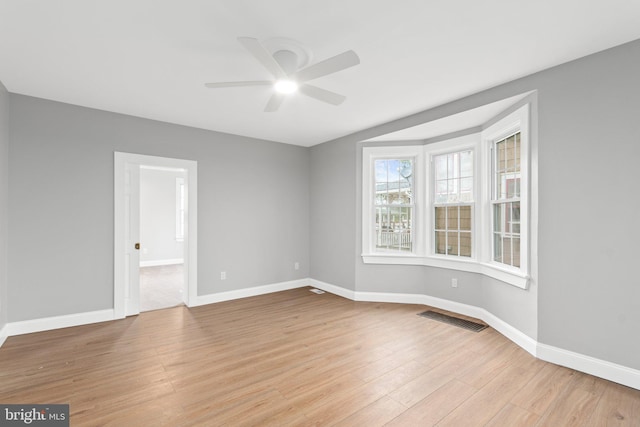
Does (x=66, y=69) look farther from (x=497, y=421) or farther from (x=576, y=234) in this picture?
(x=576, y=234)

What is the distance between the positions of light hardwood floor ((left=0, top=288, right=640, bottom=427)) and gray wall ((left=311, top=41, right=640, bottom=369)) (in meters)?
0.40

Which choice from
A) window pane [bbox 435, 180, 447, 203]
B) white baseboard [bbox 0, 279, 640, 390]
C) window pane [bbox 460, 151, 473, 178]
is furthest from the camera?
window pane [bbox 435, 180, 447, 203]

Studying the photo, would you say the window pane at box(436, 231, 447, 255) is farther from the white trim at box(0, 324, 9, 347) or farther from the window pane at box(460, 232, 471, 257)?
the white trim at box(0, 324, 9, 347)

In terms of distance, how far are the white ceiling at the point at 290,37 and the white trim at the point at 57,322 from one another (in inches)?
101

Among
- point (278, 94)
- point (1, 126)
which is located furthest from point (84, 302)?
point (278, 94)

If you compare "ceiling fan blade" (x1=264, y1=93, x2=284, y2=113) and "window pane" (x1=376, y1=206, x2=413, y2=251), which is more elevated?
"ceiling fan blade" (x1=264, y1=93, x2=284, y2=113)

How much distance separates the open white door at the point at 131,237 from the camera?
161 inches

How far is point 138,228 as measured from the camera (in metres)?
4.19

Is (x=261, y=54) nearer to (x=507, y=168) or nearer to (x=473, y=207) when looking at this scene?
(x=507, y=168)

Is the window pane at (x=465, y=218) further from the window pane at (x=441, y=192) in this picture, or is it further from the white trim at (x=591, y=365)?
the white trim at (x=591, y=365)

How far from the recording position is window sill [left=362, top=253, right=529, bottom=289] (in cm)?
319

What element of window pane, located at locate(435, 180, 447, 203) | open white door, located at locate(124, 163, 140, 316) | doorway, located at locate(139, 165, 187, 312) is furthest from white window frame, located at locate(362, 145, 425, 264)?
doorway, located at locate(139, 165, 187, 312)

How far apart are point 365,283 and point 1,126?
475 centimetres

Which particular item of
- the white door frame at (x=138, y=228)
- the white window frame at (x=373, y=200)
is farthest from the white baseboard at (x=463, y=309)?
the white door frame at (x=138, y=228)
